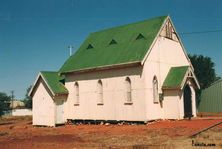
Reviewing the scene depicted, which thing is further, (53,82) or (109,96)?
(53,82)

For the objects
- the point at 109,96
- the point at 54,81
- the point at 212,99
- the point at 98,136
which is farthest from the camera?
the point at 212,99

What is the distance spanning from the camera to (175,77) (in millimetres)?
33594

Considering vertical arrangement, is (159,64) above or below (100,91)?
above

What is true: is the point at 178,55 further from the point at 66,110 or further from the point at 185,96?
the point at 66,110

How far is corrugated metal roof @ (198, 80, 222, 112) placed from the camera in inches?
1720

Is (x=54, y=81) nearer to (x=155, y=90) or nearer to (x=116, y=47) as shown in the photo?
(x=116, y=47)

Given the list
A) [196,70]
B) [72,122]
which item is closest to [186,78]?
[72,122]

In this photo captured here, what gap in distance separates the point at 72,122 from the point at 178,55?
1501 cm

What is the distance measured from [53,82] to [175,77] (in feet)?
47.0

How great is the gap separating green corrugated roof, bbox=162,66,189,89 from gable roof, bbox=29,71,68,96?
12.4 m

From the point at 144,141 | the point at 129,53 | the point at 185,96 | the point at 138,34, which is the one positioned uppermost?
the point at 138,34

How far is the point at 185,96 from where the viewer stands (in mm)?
34875

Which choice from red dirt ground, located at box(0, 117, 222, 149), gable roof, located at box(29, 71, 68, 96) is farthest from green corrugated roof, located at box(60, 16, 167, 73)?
red dirt ground, located at box(0, 117, 222, 149)

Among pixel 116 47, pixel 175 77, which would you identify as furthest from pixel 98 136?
pixel 116 47
